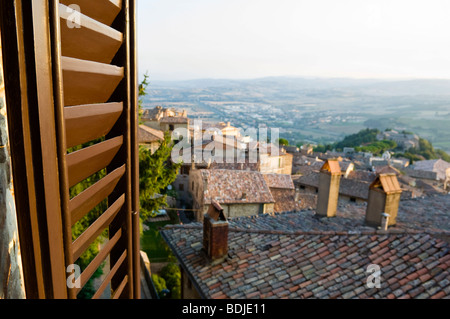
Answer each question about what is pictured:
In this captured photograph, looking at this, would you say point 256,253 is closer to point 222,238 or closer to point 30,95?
point 222,238

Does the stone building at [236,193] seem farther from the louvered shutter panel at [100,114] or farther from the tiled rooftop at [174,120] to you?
the tiled rooftop at [174,120]

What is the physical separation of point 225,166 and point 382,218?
15.6m

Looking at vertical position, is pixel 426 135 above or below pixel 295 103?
below

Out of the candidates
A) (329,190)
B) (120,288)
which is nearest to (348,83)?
(329,190)

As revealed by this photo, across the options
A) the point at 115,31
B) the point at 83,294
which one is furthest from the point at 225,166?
the point at 115,31

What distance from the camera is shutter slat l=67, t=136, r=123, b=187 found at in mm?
938

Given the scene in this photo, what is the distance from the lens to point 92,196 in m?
1.10

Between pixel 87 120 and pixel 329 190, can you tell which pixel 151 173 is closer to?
pixel 329 190

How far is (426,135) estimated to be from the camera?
92750 mm

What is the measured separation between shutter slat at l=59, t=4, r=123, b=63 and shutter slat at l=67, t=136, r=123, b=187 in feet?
0.93

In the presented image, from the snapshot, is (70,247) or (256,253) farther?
(256,253)

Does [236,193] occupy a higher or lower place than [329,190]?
lower

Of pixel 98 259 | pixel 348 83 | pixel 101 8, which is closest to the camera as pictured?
pixel 101 8

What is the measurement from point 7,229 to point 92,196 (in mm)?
415
